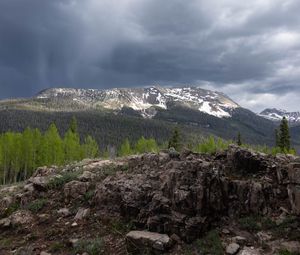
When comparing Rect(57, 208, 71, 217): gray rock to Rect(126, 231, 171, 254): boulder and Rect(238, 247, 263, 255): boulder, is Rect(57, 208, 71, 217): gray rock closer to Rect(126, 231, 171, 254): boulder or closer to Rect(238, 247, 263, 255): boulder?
Rect(126, 231, 171, 254): boulder

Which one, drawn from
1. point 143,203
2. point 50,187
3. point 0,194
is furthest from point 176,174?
point 0,194

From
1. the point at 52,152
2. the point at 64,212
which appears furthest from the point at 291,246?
the point at 52,152

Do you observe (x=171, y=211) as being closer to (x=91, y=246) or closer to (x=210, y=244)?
(x=210, y=244)

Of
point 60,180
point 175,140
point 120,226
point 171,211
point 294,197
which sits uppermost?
point 175,140

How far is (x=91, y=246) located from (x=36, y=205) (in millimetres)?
6430

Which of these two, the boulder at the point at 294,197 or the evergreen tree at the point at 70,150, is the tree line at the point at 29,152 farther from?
the boulder at the point at 294,197

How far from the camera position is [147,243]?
16.8 meters

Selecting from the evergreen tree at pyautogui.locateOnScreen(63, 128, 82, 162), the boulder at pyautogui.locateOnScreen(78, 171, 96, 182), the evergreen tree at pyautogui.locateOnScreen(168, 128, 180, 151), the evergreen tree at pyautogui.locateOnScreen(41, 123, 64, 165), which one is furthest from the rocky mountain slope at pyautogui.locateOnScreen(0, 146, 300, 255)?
the evergreen tree at pyautogui.locateOnScreen(168, 128, 180, 151)

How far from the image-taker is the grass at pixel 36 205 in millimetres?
22203

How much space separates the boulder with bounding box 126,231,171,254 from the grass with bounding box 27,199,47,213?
7.49m

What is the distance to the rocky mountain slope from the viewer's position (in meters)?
16.9

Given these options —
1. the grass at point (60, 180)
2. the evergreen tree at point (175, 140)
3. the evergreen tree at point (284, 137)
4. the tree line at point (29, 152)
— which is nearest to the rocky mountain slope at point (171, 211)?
the grass at point (60, 180)

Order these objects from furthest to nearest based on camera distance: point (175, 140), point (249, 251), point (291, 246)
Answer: point (175, 140), point (291, 246), point (249, 251)

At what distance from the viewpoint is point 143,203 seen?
65.0 ft
